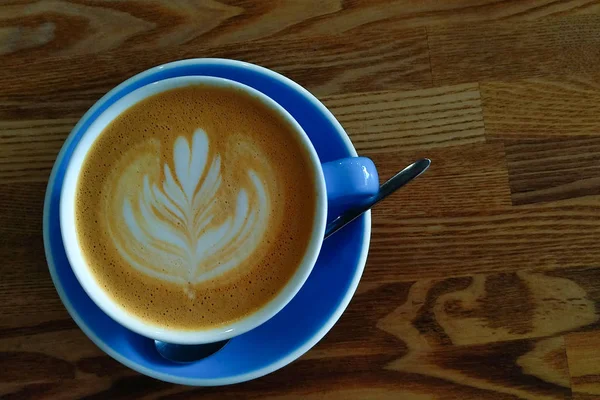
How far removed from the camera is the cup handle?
0.76 meters

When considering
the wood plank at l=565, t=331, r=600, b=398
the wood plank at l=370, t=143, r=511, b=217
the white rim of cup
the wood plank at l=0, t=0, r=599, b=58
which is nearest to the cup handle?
the white rim of cup

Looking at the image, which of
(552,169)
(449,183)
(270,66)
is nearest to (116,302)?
(270,66)

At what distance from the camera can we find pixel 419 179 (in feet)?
3.22

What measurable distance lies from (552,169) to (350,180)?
0.44m

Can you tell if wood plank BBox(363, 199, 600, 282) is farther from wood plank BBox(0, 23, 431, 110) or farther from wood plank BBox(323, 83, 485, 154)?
wood plank BBox(0, 23, 431, 110)

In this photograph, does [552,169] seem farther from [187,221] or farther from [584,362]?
[187,221]

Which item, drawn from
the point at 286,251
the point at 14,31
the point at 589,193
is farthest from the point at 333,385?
the point at 14,31

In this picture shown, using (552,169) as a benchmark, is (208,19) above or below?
above

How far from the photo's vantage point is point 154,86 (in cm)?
77

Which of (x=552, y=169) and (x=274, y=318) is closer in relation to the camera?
(x=274, y=318)

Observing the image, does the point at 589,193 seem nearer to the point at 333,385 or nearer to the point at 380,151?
the point at 380,151

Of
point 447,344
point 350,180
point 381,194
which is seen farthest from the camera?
point 447,344

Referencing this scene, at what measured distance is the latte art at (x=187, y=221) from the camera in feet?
2.49

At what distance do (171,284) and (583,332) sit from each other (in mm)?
692
